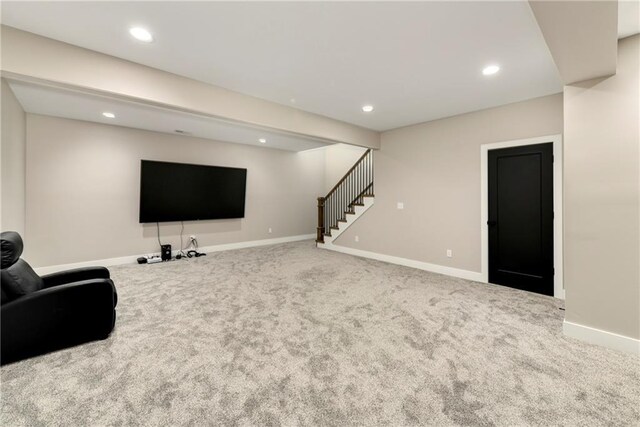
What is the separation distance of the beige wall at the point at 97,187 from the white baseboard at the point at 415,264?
8.97 ft

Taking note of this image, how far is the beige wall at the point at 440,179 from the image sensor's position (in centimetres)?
387

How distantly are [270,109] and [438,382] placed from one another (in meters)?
3.67

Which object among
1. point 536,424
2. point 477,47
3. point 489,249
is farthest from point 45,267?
point 489,249

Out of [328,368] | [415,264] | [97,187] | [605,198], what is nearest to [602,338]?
[605,198]

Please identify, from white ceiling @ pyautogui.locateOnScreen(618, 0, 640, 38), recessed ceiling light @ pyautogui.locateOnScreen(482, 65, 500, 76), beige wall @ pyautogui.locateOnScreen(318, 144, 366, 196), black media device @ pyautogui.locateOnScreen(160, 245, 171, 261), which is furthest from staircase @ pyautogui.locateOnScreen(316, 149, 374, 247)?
white ceiling @ pyautogui.locateOnScreen(618, 0, 640, 38)

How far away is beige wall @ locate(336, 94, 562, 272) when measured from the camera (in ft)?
12.7

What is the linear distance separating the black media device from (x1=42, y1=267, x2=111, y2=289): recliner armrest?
8.31 ft

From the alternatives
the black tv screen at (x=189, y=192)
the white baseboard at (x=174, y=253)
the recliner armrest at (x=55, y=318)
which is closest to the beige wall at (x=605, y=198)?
the recliner armrest at (x=55, y=318)

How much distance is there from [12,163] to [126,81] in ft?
7.30

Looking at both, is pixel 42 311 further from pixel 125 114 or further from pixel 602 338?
pixel 602 338

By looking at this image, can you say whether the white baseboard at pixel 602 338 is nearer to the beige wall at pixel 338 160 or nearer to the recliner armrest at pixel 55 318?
the recliner armrest at pixel 55 318

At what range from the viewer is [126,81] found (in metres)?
2.74

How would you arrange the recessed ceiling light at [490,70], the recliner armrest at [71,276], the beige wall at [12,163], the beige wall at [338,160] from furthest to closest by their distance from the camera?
the beige wall at [338,160] → the beige wall at [12,163] → the recessed ceiling light at [490,70] → the recliner armrest at [71,276]

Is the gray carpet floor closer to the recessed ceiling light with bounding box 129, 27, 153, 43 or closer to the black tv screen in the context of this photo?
the black tv screen
